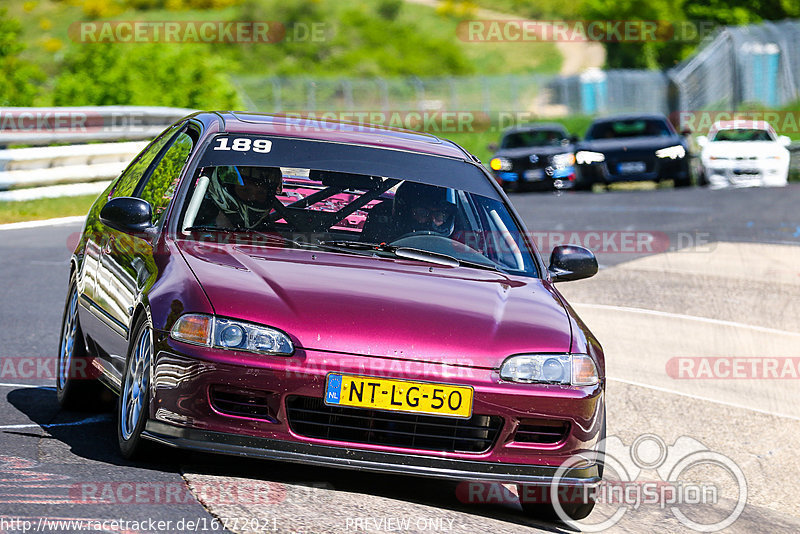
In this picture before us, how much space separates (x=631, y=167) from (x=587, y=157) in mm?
941

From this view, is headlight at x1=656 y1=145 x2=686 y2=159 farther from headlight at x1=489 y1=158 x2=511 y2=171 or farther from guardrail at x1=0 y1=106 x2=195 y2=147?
guardrail at x1=0 y1=106 x2=195 y2=147

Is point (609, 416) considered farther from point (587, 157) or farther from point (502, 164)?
point (502, 164)

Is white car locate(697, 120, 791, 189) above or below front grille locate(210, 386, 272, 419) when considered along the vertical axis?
below

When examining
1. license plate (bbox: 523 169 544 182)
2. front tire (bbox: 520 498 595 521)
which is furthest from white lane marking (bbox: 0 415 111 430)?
license plate (bbox: 523 169 544 182)

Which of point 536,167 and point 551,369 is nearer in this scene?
point 551,369

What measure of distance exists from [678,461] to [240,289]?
4153mm

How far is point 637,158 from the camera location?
26469 mm

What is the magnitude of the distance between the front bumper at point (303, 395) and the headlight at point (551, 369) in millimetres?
42

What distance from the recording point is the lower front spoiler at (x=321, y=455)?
516cm

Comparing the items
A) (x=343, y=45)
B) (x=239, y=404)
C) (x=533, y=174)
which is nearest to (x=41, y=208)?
(x=533, y=174)

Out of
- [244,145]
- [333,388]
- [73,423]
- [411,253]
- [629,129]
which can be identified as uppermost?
[244,145]

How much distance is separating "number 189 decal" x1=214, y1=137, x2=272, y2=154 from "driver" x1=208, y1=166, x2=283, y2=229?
0.40 feet

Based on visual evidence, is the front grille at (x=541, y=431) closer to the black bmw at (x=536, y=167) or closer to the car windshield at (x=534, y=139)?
the black bmw at (x=536, y=167)

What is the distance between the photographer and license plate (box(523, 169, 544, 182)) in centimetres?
2738
